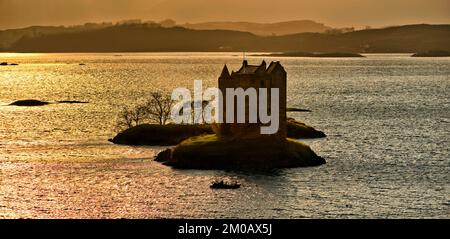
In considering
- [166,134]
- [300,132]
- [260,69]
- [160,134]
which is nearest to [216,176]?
[260,69]

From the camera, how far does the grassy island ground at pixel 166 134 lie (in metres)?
133

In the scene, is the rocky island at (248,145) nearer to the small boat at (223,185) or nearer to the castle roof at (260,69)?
the castle roof at (260,69)

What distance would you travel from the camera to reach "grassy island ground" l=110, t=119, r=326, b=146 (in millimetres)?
132875

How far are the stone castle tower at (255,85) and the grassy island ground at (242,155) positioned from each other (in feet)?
6.96

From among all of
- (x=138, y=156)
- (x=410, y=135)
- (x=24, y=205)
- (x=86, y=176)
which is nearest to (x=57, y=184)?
(x=86, y=176)

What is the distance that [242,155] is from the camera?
108 metres

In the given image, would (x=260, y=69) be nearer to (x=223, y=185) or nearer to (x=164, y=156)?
(x=164, y=156)

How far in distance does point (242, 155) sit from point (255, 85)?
390 inches

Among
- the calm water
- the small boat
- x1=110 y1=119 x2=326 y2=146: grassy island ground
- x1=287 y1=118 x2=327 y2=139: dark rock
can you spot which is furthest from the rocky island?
x1=287 y1=118 x2=327 y2=139: dark rock

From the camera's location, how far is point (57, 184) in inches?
3947

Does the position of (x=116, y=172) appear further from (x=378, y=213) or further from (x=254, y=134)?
(x=378, y=213)

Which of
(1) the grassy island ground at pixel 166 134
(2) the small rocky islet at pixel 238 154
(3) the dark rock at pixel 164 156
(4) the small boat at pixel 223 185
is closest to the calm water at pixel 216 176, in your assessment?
(4) the small boat at pixel 223 185

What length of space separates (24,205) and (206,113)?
9126cm

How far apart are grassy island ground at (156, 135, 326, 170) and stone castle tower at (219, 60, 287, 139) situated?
2122mm
